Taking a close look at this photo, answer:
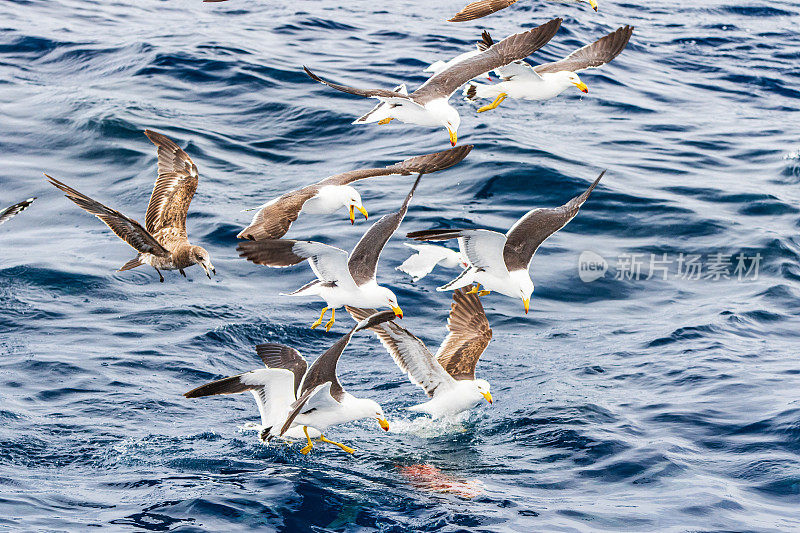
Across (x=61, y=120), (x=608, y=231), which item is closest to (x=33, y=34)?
(x=61, y=120)

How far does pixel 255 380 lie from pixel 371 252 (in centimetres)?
178

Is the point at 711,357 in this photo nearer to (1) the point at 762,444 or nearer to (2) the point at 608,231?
(1) the point at 762,444

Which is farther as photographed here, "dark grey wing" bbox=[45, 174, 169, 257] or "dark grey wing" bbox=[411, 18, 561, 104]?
Result: "dark grey wing" bbox=[411, 18, 561, 104]

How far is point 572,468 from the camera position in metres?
10.9

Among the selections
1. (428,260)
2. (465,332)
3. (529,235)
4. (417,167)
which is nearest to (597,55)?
(529,235)

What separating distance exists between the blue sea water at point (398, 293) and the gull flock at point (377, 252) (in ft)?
2.40

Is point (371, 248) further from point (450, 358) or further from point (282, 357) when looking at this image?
point (450, 358)

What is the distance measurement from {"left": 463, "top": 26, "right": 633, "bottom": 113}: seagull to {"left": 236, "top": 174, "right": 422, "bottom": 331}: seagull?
2.87 metres

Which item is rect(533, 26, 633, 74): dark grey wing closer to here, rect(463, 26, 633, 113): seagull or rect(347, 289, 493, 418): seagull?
rect(463, 26, 633, 113): seagull

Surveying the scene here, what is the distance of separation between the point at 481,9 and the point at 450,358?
401cm

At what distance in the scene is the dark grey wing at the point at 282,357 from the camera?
10438mm

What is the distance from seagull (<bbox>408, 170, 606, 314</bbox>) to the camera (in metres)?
10.4

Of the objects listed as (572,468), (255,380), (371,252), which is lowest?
(572,468)

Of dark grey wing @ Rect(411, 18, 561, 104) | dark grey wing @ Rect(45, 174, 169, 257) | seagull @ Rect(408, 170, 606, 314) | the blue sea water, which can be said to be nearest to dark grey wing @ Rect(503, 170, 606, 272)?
seagull @ Rect(408, 170, 606, 314)
